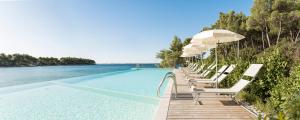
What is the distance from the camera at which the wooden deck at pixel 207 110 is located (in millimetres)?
3760

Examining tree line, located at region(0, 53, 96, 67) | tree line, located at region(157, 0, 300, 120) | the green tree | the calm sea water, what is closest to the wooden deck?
tree line, located at region(157, 0, 300, 120)

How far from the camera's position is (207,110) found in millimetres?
4215

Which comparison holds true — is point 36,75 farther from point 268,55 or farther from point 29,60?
point 29,60

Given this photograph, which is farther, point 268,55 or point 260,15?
point 260,15

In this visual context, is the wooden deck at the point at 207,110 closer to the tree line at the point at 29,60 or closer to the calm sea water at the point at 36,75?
the calm sea water at the point at 36,75

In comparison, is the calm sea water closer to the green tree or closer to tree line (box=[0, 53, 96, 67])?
the green tree

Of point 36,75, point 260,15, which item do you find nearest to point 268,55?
point 260,15

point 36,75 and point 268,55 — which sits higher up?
point 268,55

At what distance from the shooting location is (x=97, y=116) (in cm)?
536

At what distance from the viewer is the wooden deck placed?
3.76 m

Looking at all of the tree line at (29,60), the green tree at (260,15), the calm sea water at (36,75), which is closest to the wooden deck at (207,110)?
the calm sea water at (36,75)

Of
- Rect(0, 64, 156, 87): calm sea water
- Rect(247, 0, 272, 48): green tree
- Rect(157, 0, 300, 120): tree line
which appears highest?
Rect(247, 0, 272, 48): green tree

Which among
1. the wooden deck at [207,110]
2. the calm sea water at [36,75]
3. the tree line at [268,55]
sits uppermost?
the tree line at [268,55]

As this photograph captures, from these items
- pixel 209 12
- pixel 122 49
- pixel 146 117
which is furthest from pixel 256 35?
pixel 146 117
